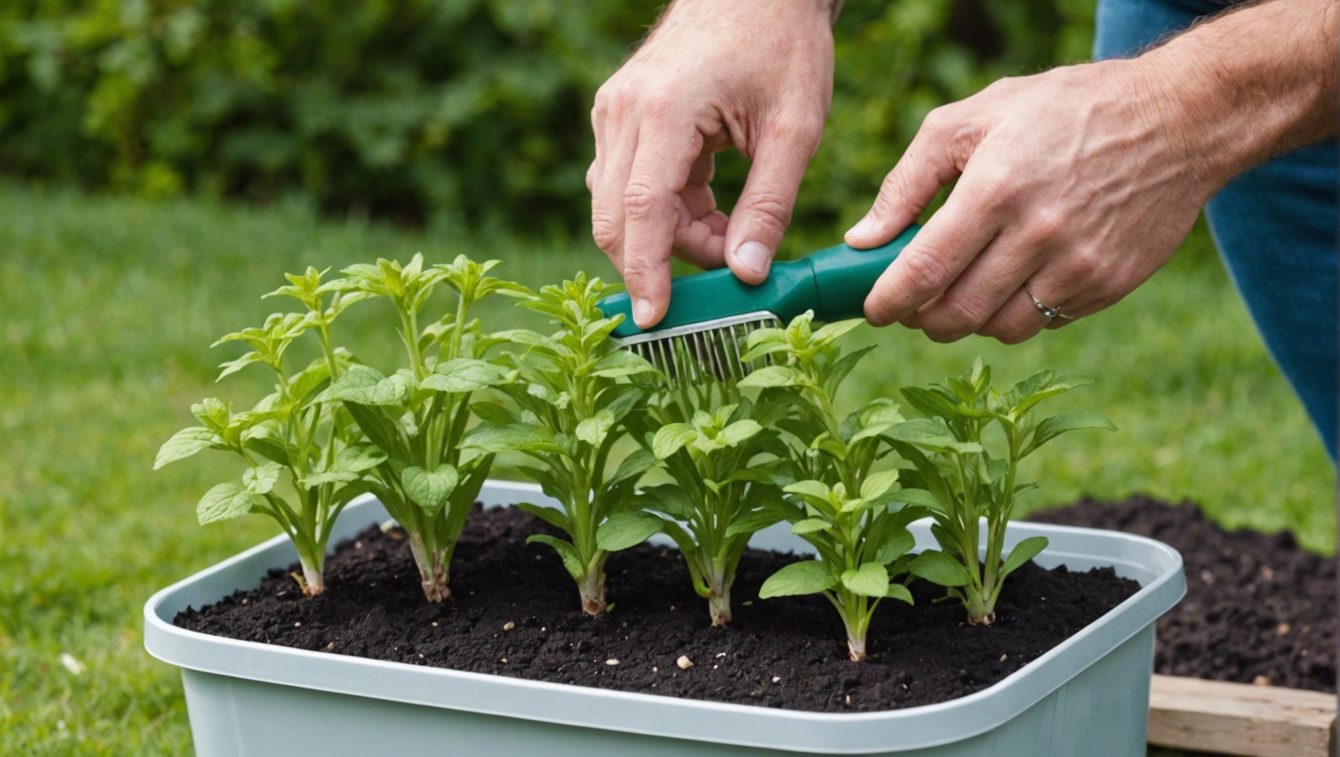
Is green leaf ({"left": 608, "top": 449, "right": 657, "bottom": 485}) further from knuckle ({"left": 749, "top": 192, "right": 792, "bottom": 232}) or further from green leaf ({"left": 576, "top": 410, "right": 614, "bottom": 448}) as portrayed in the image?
knuckle ({"left": 749, "top": 192, "right": 792, "bottom": 232})

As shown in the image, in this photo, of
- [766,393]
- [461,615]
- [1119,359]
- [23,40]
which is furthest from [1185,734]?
[23,40]

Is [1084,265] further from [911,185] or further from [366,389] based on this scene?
[366,389]

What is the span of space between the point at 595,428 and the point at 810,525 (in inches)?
9.4

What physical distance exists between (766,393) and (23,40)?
5267mm

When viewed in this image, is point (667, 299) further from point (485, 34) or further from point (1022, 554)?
point (485, 34)

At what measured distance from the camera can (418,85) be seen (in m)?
5.95

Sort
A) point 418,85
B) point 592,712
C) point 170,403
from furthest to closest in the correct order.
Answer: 1. point 418,85
2. point 170,403
3. point 592,712

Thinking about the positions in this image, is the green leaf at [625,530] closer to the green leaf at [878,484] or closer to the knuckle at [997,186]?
the green leaf at [878,484]

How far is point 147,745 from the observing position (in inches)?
81.0

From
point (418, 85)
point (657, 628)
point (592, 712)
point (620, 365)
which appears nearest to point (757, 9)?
point (620, 365)

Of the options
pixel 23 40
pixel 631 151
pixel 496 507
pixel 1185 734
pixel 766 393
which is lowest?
pixel 1185 734

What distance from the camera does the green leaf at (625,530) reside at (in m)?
1.51

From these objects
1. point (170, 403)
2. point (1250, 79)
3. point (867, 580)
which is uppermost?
point (1250, 79)

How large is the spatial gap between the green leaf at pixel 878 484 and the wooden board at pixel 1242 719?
87 cm
